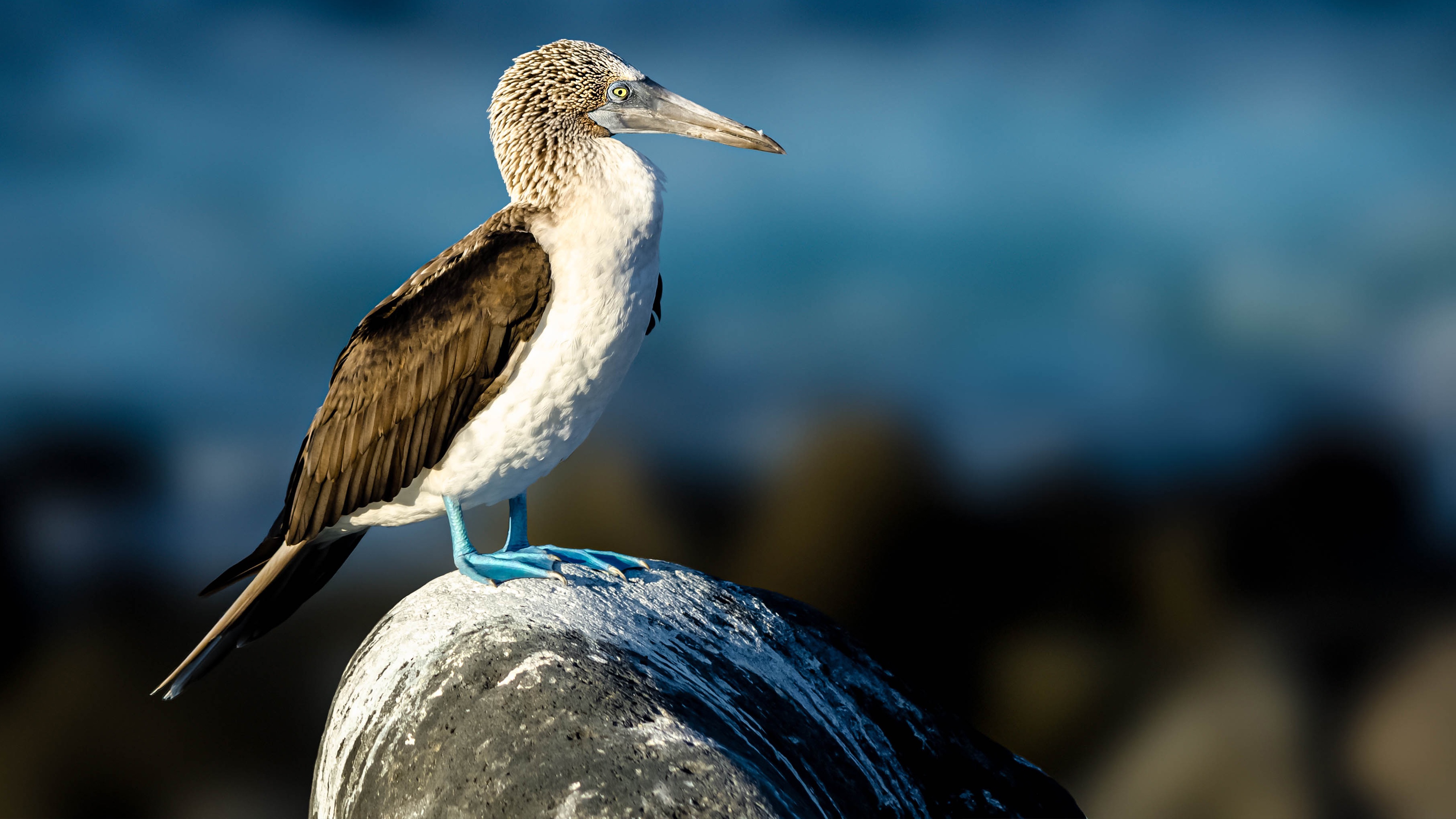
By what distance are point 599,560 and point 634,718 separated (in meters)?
1.42

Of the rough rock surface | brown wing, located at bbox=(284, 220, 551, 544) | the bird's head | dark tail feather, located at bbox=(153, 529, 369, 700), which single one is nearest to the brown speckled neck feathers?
the bird's head

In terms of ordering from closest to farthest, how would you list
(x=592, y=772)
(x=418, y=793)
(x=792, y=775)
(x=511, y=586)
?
(x=592, y=772)
(x=418, y=793)
(x=792, y=775)
(x=511, y=586)

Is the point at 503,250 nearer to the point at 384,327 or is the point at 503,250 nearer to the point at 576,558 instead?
the point at 384,327

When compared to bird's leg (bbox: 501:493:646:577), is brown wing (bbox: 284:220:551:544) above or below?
above

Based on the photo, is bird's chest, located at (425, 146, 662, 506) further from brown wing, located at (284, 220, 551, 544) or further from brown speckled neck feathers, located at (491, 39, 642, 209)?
brown speckled neck feathers, located at (491, 39, 642, 209)

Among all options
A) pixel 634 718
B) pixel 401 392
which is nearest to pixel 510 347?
pixel 401 392

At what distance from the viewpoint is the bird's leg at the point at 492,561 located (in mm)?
4766

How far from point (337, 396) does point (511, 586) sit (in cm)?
131

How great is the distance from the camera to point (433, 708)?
4051 mm

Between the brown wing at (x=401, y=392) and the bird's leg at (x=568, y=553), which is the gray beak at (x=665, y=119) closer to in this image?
the brown wing at (x=401, y=392)

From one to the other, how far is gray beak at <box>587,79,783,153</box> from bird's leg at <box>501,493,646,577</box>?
6.29 ft

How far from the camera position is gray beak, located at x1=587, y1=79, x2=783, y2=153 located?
16.9 feet

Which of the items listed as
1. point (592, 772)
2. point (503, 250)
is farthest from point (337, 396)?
point (592, 772)

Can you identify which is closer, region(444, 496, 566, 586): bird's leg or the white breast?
the white breast
